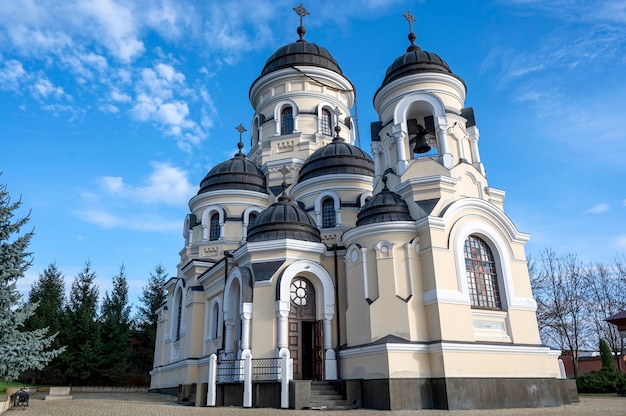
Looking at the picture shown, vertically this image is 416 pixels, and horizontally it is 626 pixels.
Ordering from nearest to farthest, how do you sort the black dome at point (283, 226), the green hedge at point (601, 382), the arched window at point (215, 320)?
the black dome at point (283, 226) < the arched window at point (215, 320) < the green hedge at point (601, 382)

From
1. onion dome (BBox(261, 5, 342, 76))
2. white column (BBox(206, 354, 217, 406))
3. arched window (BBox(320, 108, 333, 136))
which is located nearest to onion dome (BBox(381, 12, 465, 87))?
arched window (BBox(320, 108, 333, 136))

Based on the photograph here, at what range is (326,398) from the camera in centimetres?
1292

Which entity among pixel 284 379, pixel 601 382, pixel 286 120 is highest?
pixel 286 120

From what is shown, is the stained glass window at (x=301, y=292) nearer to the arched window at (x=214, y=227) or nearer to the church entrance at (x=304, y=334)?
the church entrance at (x=304, y=334)

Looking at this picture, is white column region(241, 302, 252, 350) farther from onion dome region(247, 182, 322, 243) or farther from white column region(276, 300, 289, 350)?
onion dome region(247, 182, 322, 243)

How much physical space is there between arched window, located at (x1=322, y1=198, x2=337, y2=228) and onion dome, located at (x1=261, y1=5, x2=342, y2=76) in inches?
338

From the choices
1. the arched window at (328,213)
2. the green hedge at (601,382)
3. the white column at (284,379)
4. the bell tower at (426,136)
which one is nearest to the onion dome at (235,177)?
the arched window at (328,213)

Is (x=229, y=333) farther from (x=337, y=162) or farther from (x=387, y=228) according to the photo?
(x=337, y=162)

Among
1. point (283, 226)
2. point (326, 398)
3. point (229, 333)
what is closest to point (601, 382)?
point (326, 398)

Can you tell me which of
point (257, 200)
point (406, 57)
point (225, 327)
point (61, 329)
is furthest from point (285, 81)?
point (61, 329)

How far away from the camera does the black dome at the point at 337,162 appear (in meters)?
19.7

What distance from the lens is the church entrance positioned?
15.0 metres

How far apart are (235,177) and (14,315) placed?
39.2 ft

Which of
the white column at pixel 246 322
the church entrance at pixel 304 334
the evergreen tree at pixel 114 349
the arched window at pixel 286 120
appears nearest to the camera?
the white column at pixel 246 322
